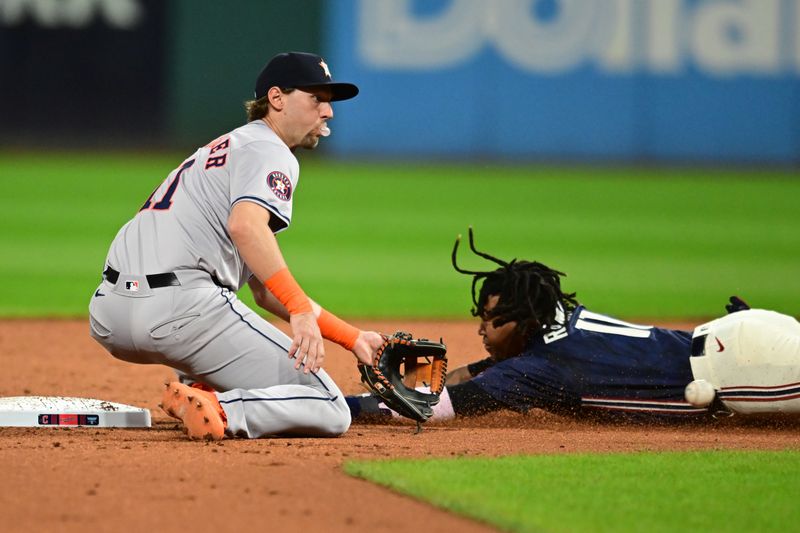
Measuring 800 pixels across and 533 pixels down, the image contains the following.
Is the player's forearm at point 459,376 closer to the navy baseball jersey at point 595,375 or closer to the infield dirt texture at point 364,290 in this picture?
the infield dirt texture at point 364,290

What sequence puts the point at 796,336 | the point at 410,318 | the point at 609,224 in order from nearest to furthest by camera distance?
the point at 796,336
the point at 410,318
the point at 609,224

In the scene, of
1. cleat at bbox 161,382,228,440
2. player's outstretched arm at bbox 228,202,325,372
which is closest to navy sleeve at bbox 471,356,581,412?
player's outstretched arm at bbox 228,202,325,372

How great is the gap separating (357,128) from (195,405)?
15174 mm

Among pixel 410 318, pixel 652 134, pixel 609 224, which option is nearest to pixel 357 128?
pixel 652 134

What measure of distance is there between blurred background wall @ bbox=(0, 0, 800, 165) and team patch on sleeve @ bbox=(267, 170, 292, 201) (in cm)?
1461

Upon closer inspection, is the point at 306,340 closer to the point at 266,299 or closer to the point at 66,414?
the point at 266,299

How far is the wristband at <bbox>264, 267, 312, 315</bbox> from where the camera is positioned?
4625 millimetres

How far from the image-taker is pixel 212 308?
491 cm

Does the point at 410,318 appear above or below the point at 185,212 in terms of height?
below

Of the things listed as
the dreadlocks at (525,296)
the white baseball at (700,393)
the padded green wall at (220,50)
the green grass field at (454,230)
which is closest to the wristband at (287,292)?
the dreadlocks at (525,296)

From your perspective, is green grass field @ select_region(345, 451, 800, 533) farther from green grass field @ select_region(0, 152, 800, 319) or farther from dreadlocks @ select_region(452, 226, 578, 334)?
green grass field @ select_region(0, 152, 800, 319)

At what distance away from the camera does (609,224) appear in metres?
13.8

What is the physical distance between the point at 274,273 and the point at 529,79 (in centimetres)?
1537

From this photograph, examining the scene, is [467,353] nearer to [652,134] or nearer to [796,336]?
[796,336]
